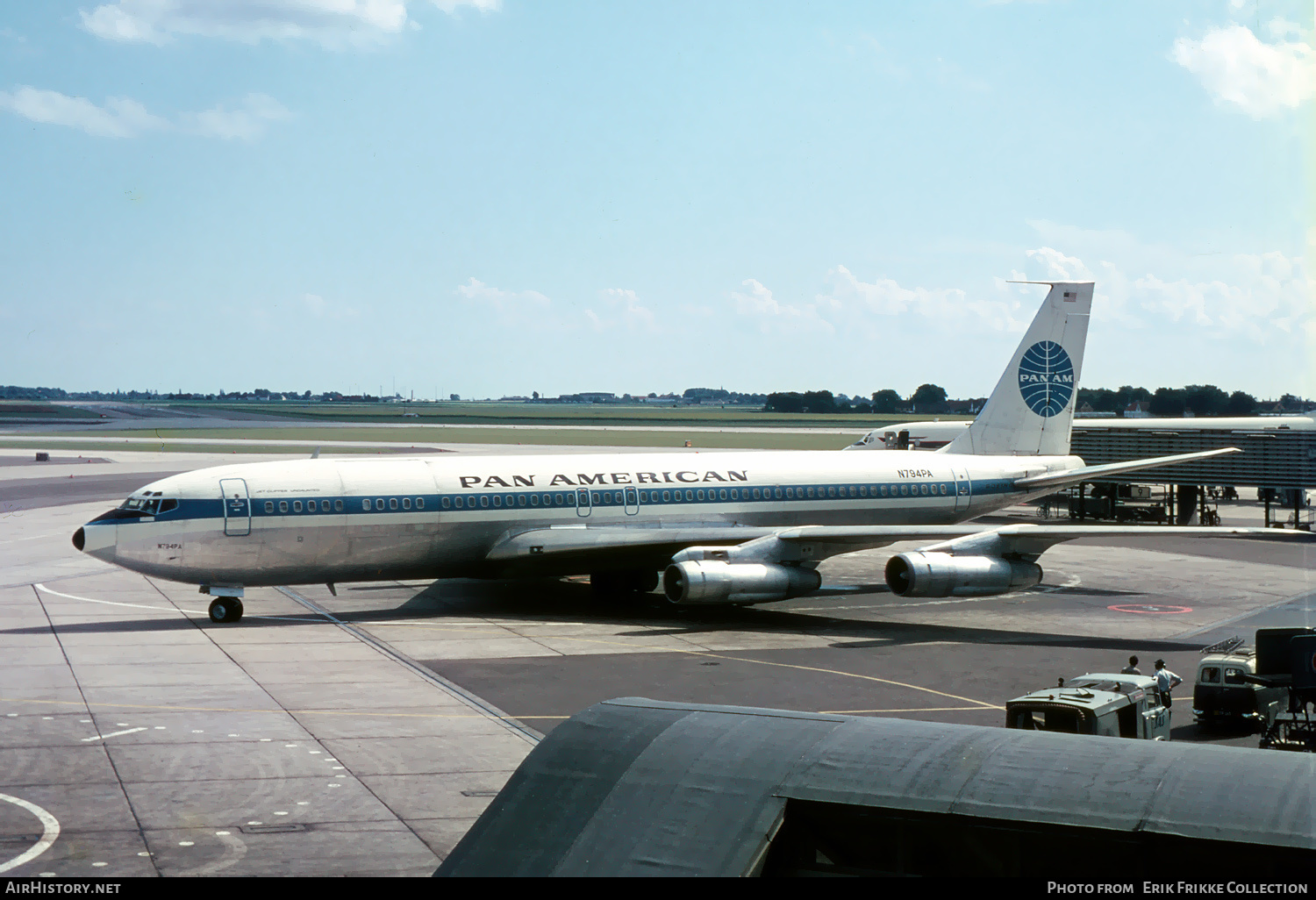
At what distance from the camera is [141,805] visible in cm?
1748

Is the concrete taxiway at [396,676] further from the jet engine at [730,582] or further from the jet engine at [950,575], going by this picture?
the jet engine at [950,575]

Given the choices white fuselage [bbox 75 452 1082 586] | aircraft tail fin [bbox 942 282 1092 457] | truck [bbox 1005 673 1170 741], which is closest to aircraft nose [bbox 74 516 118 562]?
white fuselage [bbox 75 452 1082 586]

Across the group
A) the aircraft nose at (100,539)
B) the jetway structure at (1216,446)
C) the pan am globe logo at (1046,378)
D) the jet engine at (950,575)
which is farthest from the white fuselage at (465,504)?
the jetway structure at (1216,446)

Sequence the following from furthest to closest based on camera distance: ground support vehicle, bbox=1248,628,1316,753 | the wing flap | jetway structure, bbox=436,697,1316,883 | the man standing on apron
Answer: the wing flap < the man standing on apron < ground support vehicle, bbox=1248,628,1316,753 < jetway structure, bbox=436,697,1316,883

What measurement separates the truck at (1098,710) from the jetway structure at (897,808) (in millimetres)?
9790

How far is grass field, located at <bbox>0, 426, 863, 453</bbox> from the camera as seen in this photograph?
136 meters

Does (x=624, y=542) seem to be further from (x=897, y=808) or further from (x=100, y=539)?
(x=897, y=808)

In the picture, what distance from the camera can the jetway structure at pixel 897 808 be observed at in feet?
24.7

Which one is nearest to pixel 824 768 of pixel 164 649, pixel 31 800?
pixel 31 800

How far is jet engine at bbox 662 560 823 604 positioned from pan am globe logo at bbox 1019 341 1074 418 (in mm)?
15772

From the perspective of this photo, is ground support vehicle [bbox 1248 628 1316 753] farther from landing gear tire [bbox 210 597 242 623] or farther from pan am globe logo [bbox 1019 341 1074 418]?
landing gear tire [bbox 210 597 242 623]

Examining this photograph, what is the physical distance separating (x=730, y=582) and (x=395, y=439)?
128532 mm

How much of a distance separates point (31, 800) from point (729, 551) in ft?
66.7

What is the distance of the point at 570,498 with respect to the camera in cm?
3691
